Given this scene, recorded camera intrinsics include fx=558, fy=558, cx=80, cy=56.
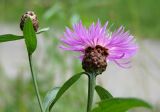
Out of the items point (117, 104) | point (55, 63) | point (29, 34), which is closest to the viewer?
point (117, 104)

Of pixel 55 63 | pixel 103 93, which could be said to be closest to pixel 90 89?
pixel 103 93

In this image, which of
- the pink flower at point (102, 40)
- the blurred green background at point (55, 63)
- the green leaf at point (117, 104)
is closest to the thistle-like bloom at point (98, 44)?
the pink flower at point (102, 40)

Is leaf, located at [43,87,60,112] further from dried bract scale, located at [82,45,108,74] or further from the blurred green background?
the blurred green background

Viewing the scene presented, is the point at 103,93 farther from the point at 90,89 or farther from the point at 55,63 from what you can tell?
the point at 55,63

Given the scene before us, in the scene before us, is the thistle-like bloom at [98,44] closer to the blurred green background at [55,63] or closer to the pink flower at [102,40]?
the pink flower at [102,40]

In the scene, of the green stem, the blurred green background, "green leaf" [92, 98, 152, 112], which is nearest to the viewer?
"green leaf" [92, 98, 152, 112]

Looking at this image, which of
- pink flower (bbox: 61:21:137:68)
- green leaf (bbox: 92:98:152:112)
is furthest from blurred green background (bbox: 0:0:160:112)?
green leaf (bbox: 92:98:152:112)
